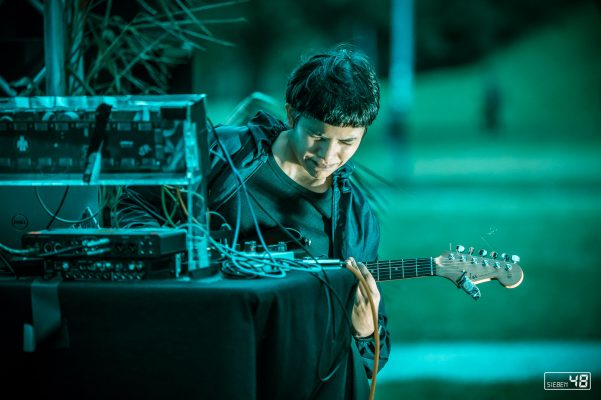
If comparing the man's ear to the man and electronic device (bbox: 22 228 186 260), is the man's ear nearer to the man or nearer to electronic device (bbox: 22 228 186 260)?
the man

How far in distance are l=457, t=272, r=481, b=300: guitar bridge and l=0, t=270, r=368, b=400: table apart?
2.11 ft

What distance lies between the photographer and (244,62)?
10156 millimetres

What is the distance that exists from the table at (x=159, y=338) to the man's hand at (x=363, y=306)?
0.71ft

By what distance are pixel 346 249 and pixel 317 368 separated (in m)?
0.69

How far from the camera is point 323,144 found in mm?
2020

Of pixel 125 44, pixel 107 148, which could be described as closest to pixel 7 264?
pixel 107 148

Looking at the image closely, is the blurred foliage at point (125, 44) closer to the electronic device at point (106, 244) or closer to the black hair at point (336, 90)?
the black hair at point (336, 90)

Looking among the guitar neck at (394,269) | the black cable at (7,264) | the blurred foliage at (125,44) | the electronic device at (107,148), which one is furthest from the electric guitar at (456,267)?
the blurred foliage at (125,44)

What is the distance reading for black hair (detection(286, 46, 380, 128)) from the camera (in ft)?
6.53

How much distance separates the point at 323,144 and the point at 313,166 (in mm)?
80

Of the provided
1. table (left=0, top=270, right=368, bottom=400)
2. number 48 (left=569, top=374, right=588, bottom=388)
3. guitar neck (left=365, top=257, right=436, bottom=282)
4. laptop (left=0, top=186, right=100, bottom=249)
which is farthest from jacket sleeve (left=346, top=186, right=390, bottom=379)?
number 48 (left=569, top=374, right=588, bottom=388)

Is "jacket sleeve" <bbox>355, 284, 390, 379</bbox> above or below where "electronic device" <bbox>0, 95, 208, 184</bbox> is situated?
below

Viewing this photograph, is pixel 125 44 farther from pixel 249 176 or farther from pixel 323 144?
pixel 323 144

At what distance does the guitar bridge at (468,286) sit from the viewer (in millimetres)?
1952
